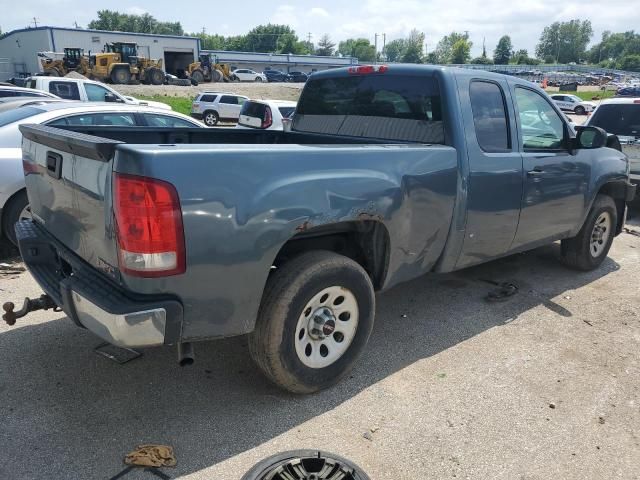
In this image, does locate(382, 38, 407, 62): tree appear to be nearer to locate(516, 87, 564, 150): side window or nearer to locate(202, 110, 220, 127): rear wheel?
locate(202, 110, 220, 127): rear wheel

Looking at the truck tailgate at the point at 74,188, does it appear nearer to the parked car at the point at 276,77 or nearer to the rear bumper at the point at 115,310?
the rear bumper at the point at 115,310

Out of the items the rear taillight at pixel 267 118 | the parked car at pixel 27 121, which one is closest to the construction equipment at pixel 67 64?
the rear taillight at pixel 267 118

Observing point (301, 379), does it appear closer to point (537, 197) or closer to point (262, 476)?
point (262, 476)

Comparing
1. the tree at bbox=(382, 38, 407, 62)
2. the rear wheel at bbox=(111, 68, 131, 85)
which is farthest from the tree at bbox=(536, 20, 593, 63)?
the rear wheel at bbox=(111, 68, 131, 85)

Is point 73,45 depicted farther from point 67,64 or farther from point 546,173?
point 546,173

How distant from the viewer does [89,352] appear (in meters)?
3.74

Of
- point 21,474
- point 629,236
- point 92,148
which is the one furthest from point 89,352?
point 629,236

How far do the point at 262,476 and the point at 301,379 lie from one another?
0.71 meters

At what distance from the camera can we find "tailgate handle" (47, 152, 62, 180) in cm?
302

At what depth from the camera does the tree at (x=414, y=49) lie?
15001 cm

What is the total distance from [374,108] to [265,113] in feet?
27.9

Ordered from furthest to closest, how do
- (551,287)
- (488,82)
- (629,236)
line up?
(629,236) → (551,287) → (488,82)

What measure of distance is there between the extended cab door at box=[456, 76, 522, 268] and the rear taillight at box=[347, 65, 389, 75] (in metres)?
0.68

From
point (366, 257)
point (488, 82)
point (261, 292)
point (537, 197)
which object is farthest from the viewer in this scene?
point (537, 197)
